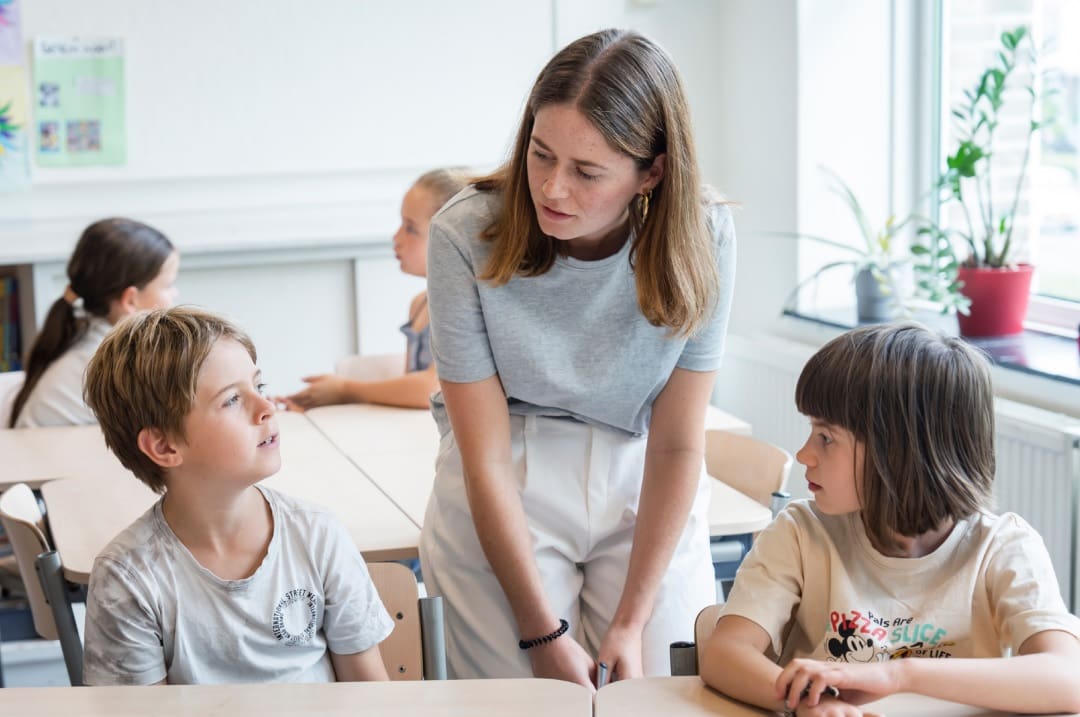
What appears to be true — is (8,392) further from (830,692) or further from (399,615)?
(830,692)

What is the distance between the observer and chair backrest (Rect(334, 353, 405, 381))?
3402mm

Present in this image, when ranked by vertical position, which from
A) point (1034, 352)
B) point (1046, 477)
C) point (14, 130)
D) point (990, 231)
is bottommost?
point (1046, 477)

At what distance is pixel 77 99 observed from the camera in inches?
159

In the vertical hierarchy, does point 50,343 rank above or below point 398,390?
above

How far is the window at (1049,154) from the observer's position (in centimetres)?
318

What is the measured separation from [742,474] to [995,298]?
3.73ft

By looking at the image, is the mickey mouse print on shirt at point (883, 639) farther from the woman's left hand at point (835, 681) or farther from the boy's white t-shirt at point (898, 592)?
the woman's left hand at point (835, 681)

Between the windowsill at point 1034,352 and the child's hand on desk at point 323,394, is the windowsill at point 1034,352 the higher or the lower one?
the higher one

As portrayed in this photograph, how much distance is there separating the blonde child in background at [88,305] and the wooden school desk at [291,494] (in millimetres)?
396

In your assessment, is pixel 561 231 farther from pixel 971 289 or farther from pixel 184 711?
pixel 971 289

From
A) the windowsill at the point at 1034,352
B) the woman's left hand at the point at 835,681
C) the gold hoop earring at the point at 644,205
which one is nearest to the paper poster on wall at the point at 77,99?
the windowsill at the point at 1034,352

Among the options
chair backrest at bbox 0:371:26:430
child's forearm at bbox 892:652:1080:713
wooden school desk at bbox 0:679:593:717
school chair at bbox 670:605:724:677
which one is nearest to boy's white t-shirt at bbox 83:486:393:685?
wooden school desk at bbox 0:679:593:717

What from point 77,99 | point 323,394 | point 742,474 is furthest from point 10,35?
point 742,474

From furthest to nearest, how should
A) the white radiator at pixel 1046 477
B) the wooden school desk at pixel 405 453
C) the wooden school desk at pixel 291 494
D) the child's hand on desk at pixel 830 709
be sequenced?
the white radiator at pixel 1046 477 < the wooden school desk at pixel 405 453 < the wooden school desk at pixel 291 494 < the child's hand on desk at pixel 830 709
